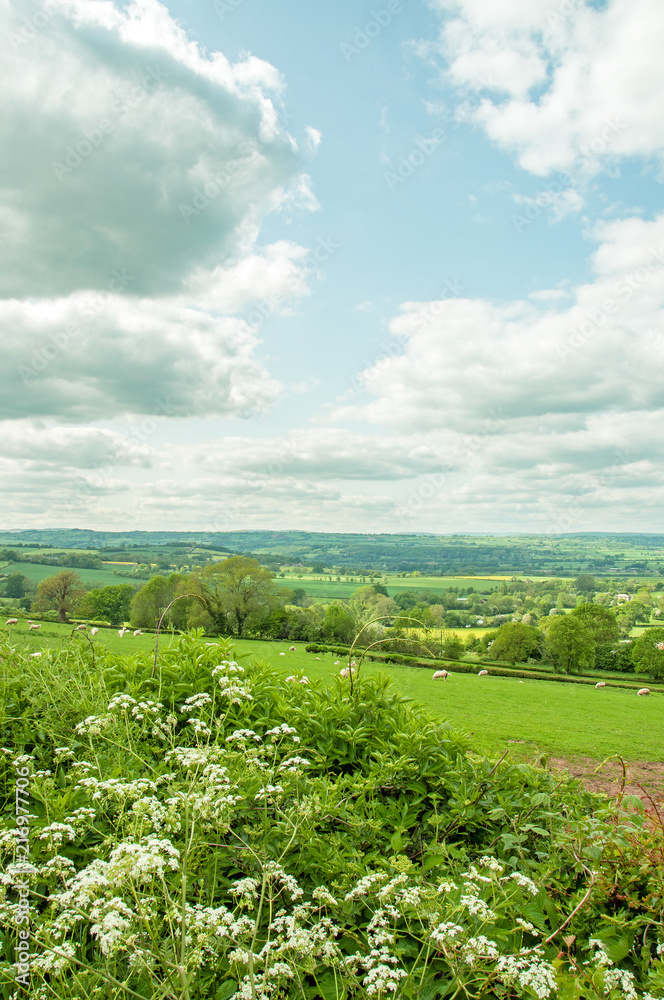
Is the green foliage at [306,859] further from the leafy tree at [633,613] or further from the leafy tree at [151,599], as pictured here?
the leafy tree at [633,613]

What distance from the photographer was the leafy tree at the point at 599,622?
5281 centimetres

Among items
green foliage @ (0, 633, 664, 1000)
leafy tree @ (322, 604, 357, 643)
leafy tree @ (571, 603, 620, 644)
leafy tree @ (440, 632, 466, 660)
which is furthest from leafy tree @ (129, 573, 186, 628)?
green foliage @ (0, 633, 664, 1000)

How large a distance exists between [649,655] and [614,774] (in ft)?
164

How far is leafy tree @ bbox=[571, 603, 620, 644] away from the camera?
52812 mm

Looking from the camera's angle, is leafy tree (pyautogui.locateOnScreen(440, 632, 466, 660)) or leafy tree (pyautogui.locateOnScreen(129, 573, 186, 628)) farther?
leafy tree (pyautogui.locateOnScreen(440, 632, 466, 660))

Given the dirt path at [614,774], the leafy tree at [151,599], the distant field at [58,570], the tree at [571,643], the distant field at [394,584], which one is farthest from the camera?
the distant field at [394,584]

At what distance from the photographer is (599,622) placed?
5450cm

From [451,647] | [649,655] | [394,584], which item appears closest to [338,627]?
Result: [451,647]

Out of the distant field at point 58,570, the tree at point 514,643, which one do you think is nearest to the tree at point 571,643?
the tree at point 514,643

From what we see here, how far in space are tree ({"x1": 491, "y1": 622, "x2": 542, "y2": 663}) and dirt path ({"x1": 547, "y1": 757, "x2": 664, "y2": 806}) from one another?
45.1 m

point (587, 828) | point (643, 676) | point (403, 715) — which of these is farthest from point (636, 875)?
point (643, 676)

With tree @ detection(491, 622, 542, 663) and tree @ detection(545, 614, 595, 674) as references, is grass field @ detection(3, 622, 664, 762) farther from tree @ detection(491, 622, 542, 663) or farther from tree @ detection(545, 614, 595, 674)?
tree @ detection(491, 622, 542, 663)

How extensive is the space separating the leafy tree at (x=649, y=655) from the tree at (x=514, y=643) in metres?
9.56

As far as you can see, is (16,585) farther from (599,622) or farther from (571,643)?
(599,622)
